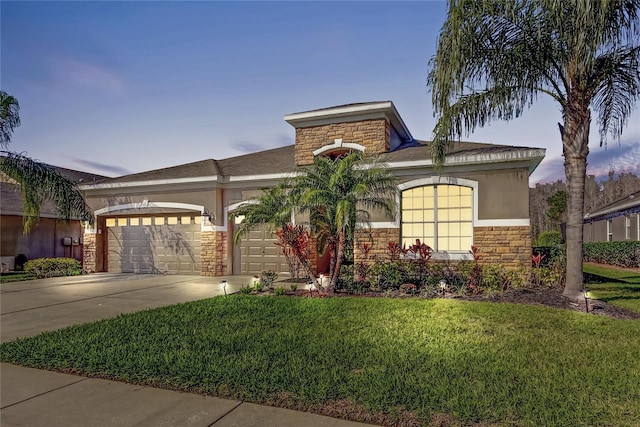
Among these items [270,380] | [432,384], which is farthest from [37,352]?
[432,384]

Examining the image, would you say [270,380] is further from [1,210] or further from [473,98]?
[1,210]

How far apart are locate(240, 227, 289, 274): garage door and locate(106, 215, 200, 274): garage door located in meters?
1.99

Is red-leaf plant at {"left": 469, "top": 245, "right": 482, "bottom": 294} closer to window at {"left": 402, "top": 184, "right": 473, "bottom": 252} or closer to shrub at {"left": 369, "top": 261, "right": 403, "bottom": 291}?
window at {"left": 402, "top": 184, "right": 473, "bottom": 252}

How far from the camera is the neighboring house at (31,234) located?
726 inches

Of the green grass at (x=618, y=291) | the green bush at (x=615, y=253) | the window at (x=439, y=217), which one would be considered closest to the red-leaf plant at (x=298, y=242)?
the window at (x=439, y=217)

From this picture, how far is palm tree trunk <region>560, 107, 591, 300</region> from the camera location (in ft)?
29.4

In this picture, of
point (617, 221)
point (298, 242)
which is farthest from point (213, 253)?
point (617, 221)

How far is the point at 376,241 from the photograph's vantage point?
12617 mm

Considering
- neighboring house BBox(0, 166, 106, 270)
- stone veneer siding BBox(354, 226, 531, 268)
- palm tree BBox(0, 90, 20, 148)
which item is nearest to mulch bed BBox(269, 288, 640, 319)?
stone veneer siding BBox(354, 226, 531, 268)

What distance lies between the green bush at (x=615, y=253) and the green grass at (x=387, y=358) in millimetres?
13768

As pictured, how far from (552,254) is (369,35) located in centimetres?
841

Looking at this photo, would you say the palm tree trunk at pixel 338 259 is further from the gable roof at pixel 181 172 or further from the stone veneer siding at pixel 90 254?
the stone veneer siding at pixel 90 254

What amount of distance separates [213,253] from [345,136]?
6.49 meters

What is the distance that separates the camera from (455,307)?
27.0 feet
